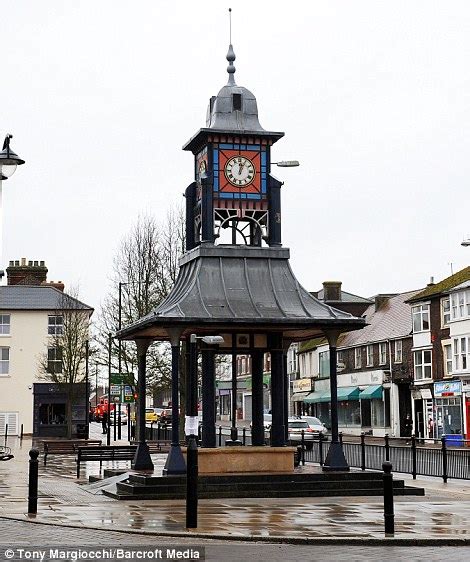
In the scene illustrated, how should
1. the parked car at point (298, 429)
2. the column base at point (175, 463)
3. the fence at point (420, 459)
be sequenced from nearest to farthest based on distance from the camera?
the column base at point (175, 463)
the fence at point (420, 459)
the parked car at point (298, 429)

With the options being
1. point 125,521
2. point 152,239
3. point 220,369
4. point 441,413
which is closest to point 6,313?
point 220,369

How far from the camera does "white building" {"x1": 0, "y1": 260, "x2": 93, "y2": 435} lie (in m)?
66.8

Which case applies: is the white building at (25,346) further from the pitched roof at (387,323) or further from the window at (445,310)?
the window at (445,310)

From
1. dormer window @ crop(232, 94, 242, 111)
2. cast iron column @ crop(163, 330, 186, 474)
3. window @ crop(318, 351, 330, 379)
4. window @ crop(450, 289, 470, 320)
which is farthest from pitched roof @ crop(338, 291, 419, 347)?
cast iron column @ crop(163, 330, 186, 474)

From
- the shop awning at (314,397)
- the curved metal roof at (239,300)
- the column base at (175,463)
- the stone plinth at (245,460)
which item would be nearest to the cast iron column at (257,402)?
the curved metal roof at (239,300)

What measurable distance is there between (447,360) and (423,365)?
2.63 metres

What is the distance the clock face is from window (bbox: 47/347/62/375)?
1516 inches

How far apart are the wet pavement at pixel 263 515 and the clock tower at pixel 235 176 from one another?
22.8ft

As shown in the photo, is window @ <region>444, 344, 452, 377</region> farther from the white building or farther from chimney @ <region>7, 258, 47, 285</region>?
chimney @ <region>7, 258, 47, 285</region>

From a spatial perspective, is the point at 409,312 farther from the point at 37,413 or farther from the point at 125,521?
the point at 125,521

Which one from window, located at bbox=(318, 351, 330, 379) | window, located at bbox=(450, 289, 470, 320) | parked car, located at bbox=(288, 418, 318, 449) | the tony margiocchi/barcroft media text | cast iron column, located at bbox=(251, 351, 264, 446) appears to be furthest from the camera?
window, located at bbox=(318, 351, 330, 379)

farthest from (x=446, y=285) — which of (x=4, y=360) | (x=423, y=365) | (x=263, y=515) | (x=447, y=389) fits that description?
(x=263, y=515)

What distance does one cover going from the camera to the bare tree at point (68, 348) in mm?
59719

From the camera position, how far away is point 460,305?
58.0m
